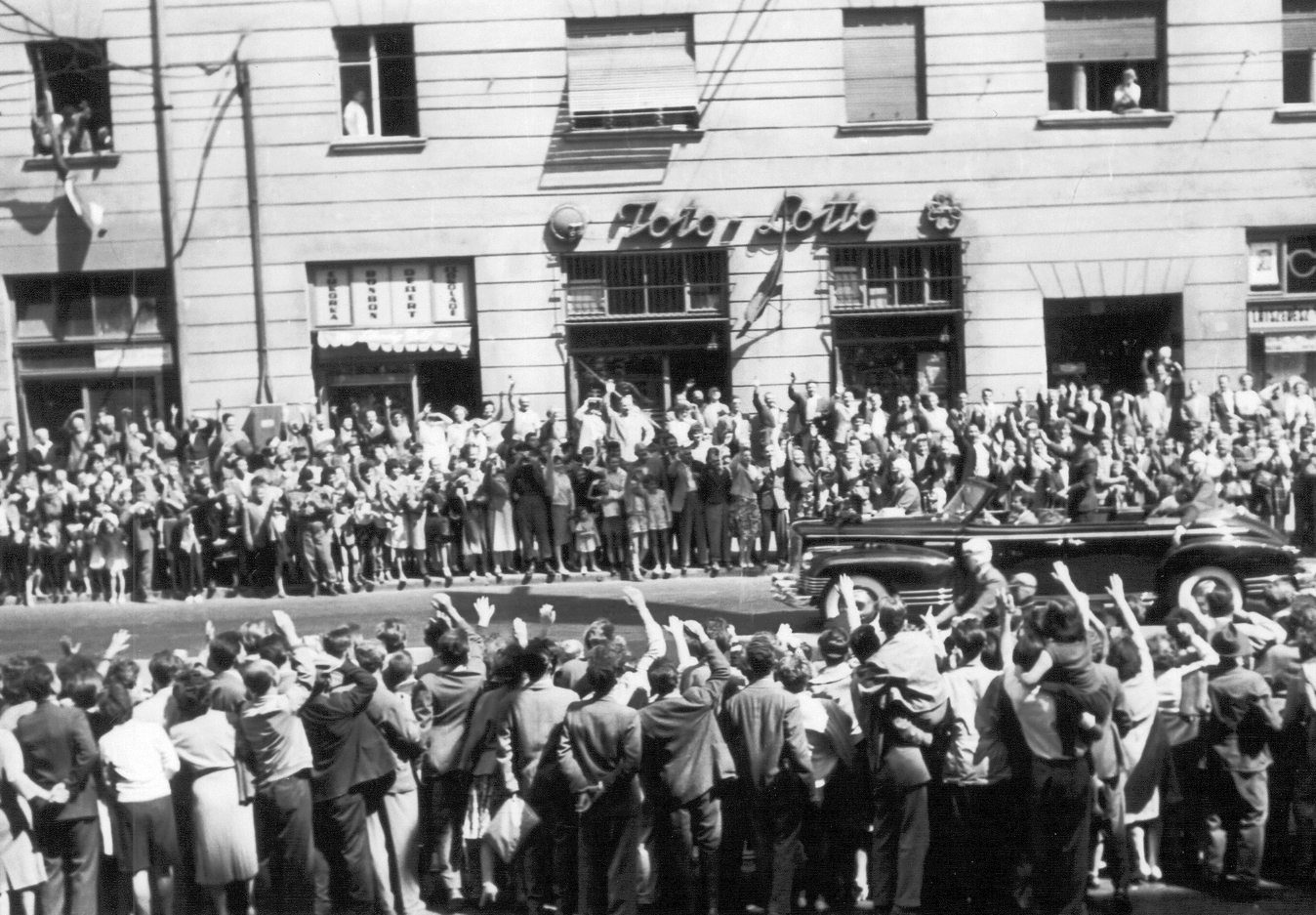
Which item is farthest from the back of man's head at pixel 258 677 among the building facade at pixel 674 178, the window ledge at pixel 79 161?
the window ledge at pixel 79 161

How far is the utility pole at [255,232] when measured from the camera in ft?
79.7

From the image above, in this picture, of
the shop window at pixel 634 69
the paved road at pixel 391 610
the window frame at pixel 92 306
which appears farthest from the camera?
the window frame at pixel 92 306

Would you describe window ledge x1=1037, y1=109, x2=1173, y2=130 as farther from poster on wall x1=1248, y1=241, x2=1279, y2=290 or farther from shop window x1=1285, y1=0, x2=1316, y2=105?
poster on wall x1=1248, y1=241, x2=1279, y2=290

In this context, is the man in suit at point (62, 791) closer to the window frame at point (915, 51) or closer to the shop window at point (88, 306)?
the shop window at point (88, 306)

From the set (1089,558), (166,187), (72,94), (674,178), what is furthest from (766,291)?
(72,94)

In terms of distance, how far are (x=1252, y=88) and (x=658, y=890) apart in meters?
19.6

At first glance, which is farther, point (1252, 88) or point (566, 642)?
point (1252, 88)

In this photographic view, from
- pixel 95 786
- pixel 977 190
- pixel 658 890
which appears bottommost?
pixel 658 890

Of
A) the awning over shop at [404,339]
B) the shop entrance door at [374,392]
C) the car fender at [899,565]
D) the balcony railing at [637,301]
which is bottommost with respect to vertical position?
the car fender at [899,565]

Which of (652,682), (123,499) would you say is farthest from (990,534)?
(123,499)

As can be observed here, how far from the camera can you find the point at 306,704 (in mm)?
8797

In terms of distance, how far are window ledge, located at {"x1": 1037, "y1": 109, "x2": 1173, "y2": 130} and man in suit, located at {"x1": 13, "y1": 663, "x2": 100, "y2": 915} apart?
19.3 m

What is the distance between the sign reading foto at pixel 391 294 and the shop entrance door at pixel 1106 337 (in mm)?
9479

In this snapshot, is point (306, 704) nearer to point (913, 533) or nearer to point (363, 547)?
point (913, 533)
